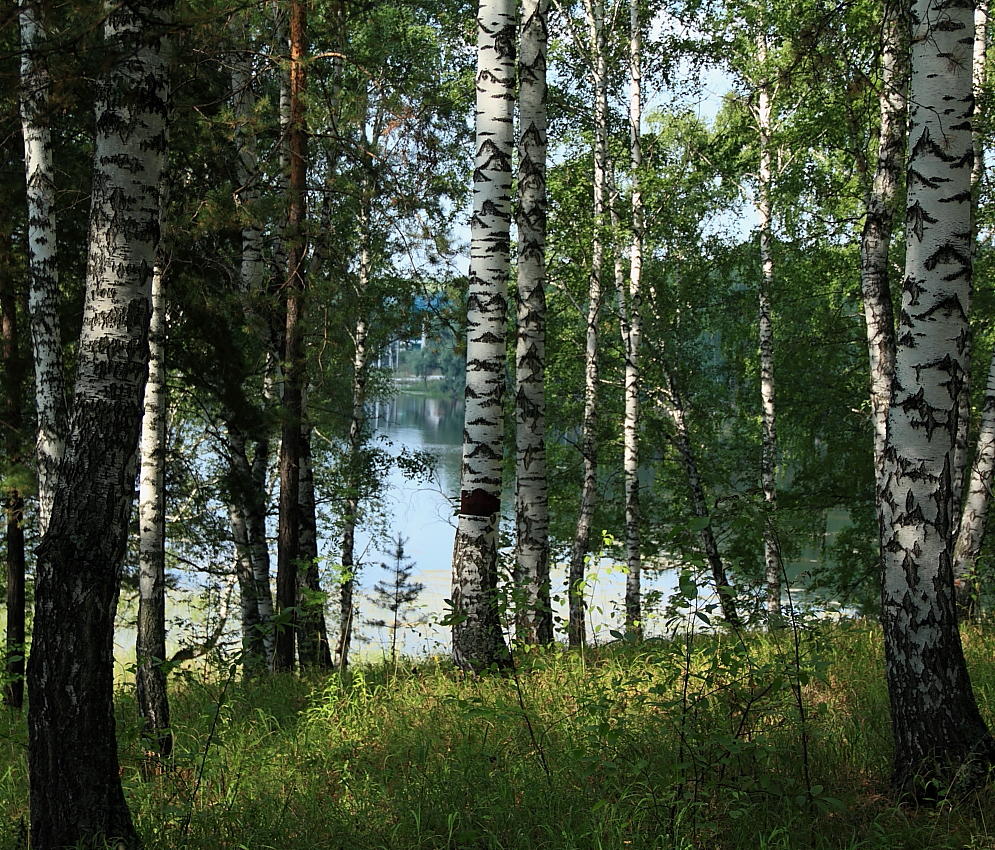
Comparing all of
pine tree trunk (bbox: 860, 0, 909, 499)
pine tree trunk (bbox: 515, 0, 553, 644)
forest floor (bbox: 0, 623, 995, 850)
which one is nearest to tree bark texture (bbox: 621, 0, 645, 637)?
pine tree trunk (bbox: 515, 0, 553, 644)

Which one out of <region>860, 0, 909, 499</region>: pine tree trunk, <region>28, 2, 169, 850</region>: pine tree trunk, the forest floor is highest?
<region>860, 0, 909, 499</region>: pine tree trunk

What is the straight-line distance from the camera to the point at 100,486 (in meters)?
3.36

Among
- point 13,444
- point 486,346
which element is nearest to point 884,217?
point 486,346

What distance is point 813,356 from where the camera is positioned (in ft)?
54.4

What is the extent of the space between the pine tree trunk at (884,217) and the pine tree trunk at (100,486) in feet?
18.6

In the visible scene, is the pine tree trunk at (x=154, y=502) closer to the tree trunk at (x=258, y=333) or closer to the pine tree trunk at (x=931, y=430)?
the tree trunk at (x=258, y=333)

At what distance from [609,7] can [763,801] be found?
46.3ft

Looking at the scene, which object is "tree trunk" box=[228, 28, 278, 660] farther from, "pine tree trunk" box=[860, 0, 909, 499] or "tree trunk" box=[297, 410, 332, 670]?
"pine tree trunk" box=[860, 0, 909, 499]

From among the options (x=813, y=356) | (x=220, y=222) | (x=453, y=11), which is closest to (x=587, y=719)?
(x=220, y=222)

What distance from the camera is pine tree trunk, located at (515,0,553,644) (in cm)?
740

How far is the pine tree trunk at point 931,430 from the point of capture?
383 cm

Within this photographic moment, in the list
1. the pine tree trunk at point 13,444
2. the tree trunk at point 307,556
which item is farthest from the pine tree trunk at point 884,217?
the pine tree trunk at point 13,444

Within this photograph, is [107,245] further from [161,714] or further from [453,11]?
[453,11]

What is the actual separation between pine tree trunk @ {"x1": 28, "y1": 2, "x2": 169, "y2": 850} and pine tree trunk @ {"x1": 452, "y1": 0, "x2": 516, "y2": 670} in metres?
2.76
